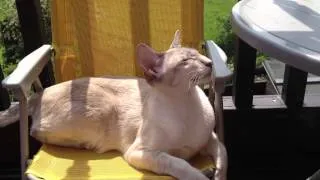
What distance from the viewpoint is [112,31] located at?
2062 mm

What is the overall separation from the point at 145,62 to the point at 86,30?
1.84 feet

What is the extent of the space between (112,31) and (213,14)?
1.39 m

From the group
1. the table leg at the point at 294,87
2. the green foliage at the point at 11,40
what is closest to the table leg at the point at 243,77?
the table leg at the point at 294,87

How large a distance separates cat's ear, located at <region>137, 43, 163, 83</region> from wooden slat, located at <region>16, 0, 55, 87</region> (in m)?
0.66

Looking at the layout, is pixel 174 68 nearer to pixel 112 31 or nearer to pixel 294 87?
pixel 112 31

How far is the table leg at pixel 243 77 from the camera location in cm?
216

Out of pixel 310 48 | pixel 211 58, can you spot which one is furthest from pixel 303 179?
pixel 310 48

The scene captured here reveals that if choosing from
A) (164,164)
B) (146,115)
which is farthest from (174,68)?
(164,164)

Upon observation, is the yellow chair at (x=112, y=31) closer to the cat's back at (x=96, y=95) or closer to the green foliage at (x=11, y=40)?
the cat's back at (x=96, y=95)

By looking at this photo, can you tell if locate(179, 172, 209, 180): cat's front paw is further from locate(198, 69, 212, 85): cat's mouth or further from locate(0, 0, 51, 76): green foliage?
locate(0, 0, 51, 76): green foliage

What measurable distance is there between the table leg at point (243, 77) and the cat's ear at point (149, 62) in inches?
25.5

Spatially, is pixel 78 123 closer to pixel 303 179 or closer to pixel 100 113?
pixel 100 113

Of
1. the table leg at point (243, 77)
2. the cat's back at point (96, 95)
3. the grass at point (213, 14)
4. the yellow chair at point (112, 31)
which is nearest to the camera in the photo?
the cat's back at point (96, 95)

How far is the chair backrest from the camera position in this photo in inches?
79.7
